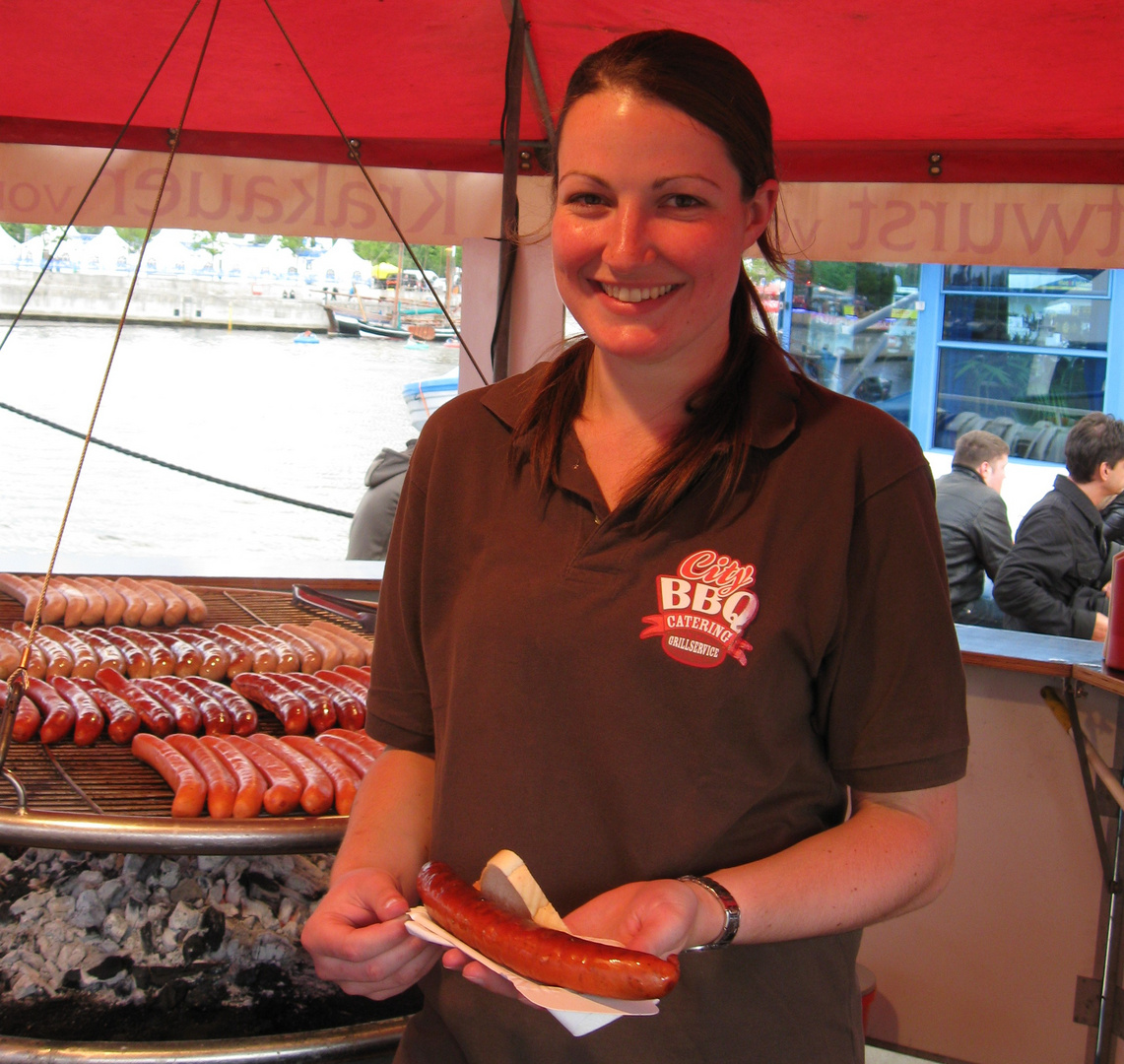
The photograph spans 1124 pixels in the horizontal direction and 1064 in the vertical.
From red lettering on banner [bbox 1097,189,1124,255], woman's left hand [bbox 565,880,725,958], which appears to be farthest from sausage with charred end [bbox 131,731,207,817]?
red lettering on banner [bbox 1097,189,1124,255]

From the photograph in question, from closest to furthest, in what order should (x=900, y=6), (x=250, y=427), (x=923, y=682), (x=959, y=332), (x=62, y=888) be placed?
(x=923, y=682)
(x=62, y=888)
(x=900, y=6)
(x=959, y=332)
(x=250, y=427)

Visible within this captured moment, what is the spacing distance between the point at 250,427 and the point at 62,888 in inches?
1094

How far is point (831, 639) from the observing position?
4.04ft

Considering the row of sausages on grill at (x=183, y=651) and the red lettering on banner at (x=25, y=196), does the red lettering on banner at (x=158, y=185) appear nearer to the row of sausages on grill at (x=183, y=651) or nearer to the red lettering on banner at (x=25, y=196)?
the red lettering on banner at (x=25, y=196)

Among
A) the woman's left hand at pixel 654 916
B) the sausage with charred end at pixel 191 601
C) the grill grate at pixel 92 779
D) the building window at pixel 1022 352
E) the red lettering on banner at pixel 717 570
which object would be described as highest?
the building window at pixel 1022 352

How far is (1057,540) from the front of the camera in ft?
16.9

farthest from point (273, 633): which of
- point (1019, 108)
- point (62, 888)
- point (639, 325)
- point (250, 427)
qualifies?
point (250, 427)

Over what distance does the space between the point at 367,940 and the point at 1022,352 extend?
9.97 m

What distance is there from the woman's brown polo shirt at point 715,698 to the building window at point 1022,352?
9.15 meters

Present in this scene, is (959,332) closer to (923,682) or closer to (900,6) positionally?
(900,6)

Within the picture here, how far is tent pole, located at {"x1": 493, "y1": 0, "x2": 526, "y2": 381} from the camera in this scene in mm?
3602

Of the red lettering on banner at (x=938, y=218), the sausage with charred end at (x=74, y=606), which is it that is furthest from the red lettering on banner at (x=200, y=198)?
the red lettering on banner at (x=938, y=218)

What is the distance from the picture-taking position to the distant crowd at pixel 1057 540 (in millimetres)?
5148

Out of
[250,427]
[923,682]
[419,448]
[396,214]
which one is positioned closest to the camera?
[923,682]
